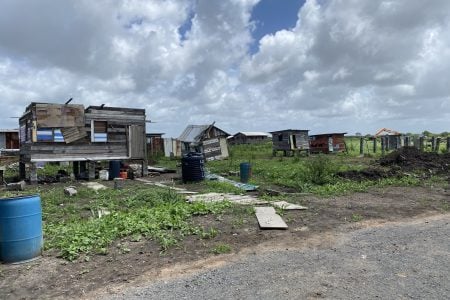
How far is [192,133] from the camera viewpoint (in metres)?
42.6

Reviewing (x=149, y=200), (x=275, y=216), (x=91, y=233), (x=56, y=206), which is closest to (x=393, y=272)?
(x=275, y=216)

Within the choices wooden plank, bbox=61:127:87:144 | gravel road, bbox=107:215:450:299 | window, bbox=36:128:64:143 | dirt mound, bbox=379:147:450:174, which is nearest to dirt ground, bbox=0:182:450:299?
gravel road, bbox=107:215:450:299

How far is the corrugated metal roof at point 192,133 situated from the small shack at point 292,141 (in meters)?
7.41

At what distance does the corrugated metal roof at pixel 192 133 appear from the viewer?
40938mm

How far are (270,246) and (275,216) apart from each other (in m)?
1.75

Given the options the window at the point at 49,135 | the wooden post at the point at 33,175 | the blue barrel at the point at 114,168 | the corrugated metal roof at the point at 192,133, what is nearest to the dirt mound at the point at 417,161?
the blue barrel at the point at 114,168

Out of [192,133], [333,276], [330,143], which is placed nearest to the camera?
[333,276]

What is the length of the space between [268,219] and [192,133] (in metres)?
35.0

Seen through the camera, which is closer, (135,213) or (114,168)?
(135,213)

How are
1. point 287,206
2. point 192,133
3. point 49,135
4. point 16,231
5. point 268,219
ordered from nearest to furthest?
1. point 16,231
2. point 268,219
3. point 287,206
4. point 49,135
5. point 192,133

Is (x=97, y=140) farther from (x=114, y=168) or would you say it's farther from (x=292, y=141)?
(x=292, y=141)

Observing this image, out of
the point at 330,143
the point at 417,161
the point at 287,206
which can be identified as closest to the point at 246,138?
the point at 330,143

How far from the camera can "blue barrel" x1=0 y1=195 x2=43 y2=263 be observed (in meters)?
5.82

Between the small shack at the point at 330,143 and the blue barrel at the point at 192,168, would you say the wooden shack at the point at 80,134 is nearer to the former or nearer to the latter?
the blue barrel at the point at 192,168
